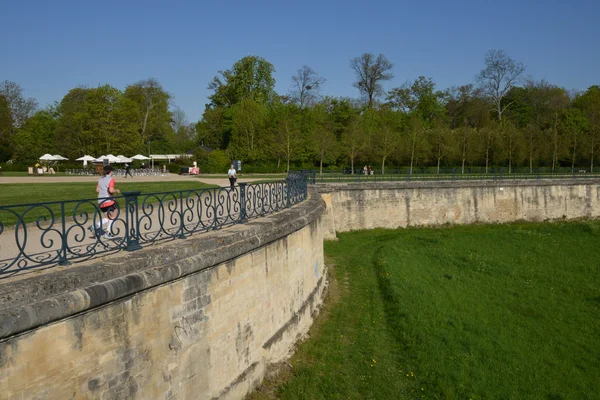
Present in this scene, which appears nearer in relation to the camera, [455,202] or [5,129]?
[455,202]

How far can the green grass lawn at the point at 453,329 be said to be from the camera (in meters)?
8.13

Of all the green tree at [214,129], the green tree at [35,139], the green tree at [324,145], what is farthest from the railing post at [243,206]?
the green tree at [214,129]

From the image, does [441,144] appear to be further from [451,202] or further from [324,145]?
[451,202]

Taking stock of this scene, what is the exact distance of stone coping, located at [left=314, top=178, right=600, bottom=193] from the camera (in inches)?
945

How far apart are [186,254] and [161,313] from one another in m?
0.78

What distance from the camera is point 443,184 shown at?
87.1 feet

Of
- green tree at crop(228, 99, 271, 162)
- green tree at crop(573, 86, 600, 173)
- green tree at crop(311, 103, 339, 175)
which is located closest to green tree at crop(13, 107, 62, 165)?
green tree at crop(228, 99, 271, 162)

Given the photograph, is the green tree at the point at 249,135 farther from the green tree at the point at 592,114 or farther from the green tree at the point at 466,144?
the green tree at the point at 592,114

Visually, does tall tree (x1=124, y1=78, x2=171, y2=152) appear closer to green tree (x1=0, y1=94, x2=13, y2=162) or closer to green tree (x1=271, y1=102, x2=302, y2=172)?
green tree (x1=0, y1=94, x2=13, y2=162)

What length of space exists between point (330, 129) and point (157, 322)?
4024 centimetres

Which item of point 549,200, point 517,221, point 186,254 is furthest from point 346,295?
point 549,200

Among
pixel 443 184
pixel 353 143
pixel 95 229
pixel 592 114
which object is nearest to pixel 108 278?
pixel 95 229

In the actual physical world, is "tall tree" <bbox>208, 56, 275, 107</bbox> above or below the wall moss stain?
above

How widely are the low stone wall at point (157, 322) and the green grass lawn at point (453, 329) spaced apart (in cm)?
106
